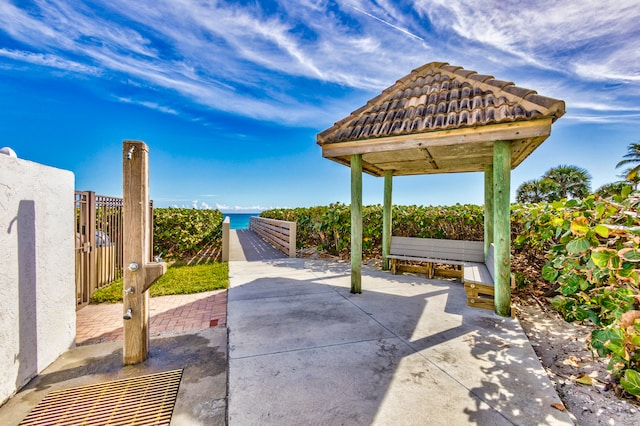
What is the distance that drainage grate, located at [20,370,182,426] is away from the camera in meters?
1.89

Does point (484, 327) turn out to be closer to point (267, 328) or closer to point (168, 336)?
point (267, 328)

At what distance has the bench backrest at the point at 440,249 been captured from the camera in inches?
238

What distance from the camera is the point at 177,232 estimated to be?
8828 mm

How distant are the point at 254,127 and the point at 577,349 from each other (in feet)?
111

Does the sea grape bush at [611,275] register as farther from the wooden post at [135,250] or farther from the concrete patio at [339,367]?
the wooden post at [135,250]

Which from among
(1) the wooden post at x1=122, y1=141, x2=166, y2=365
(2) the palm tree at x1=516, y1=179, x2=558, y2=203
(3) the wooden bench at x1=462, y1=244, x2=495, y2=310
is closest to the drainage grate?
(1) the wooden post at x1=122, y1=141, x2=166, y2=365

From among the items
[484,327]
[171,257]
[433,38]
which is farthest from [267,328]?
[433,38]

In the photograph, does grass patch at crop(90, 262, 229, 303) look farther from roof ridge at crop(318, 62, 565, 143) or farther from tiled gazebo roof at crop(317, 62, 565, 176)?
roof ridge at crop(318, 62, 565, 143)

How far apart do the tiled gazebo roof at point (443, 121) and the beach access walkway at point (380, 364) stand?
276 cm

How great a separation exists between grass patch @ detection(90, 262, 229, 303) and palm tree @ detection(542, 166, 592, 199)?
1345 inches

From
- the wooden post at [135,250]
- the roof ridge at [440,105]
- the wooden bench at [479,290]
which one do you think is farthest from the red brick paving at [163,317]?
the wooden bench at [479,290]

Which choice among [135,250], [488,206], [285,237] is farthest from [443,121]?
[285,237]

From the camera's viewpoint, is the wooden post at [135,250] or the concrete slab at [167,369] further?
the wooden post at [135,250]

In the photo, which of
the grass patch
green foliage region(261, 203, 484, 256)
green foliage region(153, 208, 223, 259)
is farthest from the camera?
green foliage region(153, 208, 223, 259)
